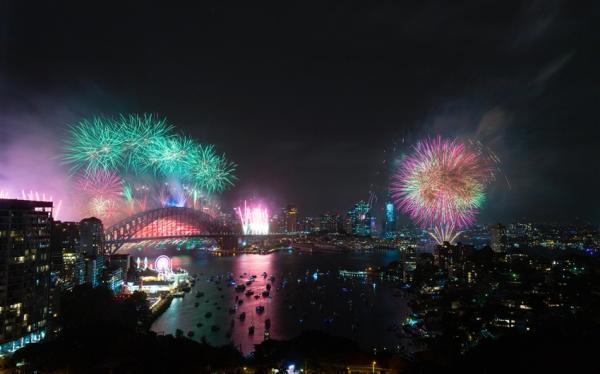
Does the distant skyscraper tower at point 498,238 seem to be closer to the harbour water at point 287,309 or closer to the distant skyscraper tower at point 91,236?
the harbour water at point 287,309

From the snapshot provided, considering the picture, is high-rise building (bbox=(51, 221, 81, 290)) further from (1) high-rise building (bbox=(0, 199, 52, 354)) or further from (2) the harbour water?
(1) high-rise building (bbox=(0, 199, 52, 354))

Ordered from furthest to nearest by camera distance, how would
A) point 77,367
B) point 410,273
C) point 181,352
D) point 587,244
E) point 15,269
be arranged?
1. point 587,244
2. point 410,273
3. point 15,269
4. point 181,352
5. point 77,367

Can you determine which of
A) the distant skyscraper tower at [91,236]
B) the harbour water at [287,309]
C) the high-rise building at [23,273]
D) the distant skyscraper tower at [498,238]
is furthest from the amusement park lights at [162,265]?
the distant skyscraper tower at [498,238]

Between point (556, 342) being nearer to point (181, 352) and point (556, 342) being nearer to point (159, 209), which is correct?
point (181, 352)

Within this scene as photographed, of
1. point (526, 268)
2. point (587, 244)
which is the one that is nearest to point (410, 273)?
point (526, 268)

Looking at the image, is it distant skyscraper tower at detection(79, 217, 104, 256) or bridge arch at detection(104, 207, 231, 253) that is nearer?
distant skyscraper tower at detection(79, 217, 104, 256)

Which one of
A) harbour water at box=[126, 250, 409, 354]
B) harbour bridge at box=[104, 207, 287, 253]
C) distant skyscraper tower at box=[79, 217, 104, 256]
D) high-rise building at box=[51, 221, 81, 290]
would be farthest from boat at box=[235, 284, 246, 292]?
harbour bridge at box=[104, 207, 287, 253]
